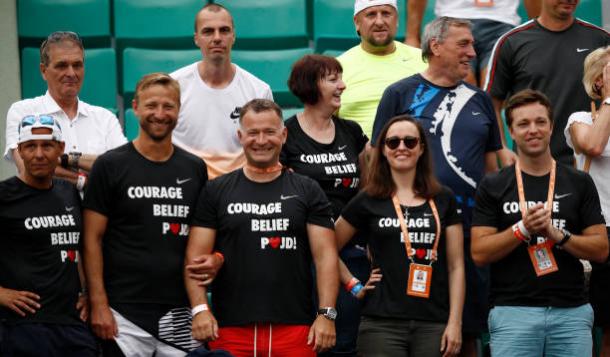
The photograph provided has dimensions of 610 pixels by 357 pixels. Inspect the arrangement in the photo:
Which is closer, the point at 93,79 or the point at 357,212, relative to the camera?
the point at 357,212

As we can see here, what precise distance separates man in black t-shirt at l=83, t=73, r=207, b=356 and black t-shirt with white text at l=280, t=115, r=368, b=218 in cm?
62

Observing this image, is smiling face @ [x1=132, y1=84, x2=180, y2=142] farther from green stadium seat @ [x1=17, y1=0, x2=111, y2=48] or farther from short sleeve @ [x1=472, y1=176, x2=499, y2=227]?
green stadium seat @ [x1=17, y1=0, x2=111, y2=48]

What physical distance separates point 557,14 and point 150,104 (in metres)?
2.37

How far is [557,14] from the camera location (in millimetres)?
5941

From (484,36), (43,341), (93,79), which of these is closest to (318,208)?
(43,341)

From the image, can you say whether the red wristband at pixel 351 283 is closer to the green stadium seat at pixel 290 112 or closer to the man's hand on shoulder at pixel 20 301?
the man's hand on shoulder at pixel 20 301

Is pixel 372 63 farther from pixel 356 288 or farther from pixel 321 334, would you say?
pixel 321 334

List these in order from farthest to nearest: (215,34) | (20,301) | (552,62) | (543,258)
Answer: (552,62), (215,34), (543,258), (20,301)

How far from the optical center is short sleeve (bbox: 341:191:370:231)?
15.9ft

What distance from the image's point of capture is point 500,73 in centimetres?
596

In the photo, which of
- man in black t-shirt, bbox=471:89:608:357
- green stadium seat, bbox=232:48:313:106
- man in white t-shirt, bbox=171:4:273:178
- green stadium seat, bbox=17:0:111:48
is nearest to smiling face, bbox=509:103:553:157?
man in black t-shirt, bbox=471:89:608:357

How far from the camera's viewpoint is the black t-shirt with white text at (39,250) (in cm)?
457

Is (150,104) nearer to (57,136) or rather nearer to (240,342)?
(57,136)

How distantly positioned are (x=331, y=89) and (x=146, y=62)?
2317 mm
